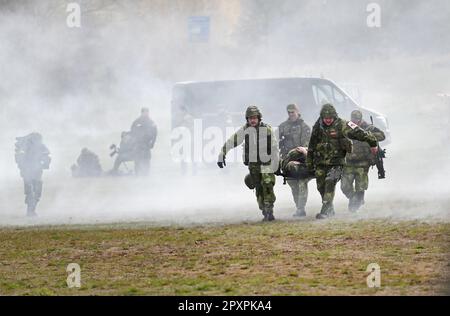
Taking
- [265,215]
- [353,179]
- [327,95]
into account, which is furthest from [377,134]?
[327,95]

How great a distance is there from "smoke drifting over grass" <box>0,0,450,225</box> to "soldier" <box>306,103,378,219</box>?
4.52 ft

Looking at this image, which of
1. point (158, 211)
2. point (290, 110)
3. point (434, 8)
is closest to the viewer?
point (290, 110)

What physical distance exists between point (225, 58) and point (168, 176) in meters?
28.7

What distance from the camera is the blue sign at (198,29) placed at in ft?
182

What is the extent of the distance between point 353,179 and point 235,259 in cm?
627

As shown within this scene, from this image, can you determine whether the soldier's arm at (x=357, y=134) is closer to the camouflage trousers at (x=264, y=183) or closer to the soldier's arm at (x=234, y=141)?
the camouflage trousers at (x=264, y=183)

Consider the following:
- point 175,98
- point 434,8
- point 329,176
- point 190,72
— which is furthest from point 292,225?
point 434,8

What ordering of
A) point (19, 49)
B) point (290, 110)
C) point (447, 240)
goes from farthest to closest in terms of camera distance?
1. point (19, 49)
2. point (290, 110)
3. point (447, 240)

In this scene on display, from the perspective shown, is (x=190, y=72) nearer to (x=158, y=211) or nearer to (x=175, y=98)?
(x=175, y=98)

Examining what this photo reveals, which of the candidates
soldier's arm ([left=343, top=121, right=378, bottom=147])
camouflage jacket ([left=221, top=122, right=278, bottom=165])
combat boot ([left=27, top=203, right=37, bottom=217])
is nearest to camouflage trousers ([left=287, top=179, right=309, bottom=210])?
camouflage jacket ([left=221, top=122, right=278, bottom=165])

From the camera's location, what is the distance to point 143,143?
111 ft

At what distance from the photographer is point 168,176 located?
3288cm

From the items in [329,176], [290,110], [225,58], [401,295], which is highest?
[225,58]

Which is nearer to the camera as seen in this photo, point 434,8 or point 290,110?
point 290,110
